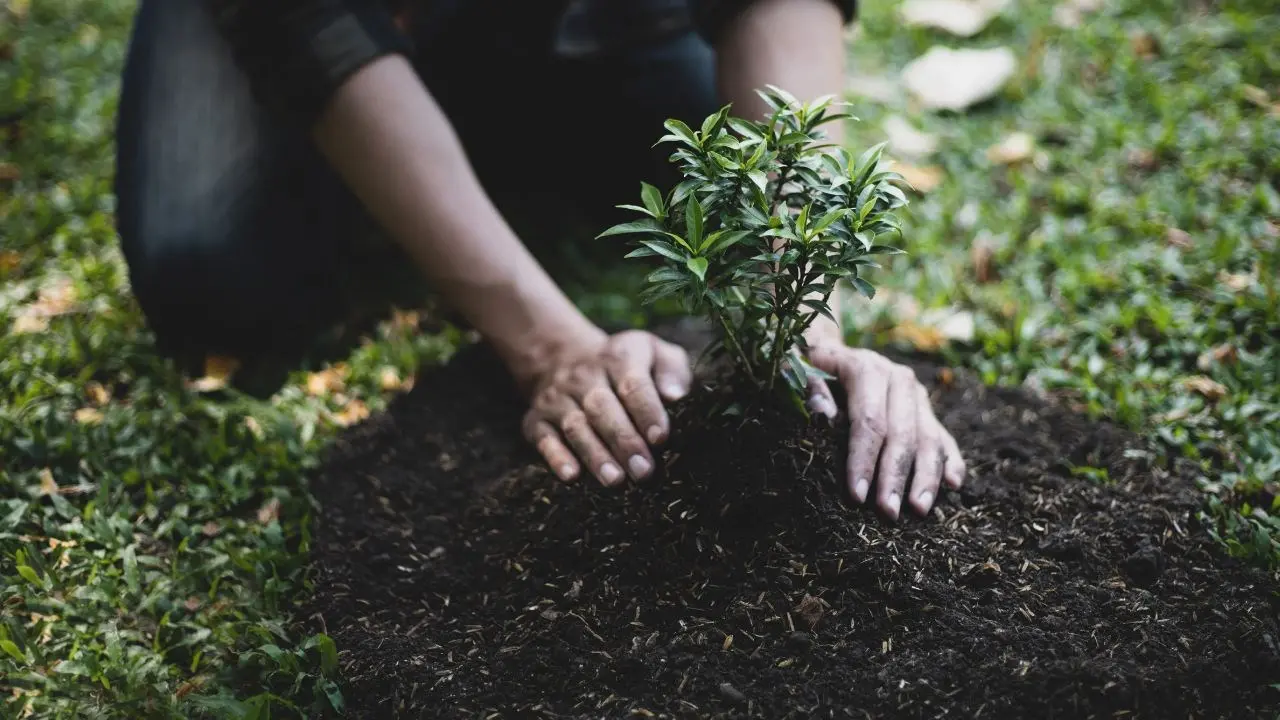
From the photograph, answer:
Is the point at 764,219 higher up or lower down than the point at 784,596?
higher up

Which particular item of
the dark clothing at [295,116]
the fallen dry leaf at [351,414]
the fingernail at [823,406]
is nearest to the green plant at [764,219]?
the fingernail at [823,406]

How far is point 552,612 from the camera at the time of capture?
1.71m

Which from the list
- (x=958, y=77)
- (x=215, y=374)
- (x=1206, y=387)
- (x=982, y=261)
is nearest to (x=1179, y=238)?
(x=982, y=261)

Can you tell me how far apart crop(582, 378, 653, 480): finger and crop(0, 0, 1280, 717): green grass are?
24.6 inches

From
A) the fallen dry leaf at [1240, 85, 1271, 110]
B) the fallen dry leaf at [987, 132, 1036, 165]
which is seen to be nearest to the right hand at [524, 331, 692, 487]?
the fallen dry leaf at [987, 132, 1036, 165]

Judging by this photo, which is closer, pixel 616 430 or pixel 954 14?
pixel 616 430

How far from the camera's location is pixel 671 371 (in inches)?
77.0

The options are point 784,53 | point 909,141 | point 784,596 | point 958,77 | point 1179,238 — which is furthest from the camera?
point 958,77

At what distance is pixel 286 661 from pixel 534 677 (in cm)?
45

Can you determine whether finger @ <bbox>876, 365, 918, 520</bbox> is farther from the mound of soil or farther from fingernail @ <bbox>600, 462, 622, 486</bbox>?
fingernail @ <bbox>600, 462, 622, 486</bbox>

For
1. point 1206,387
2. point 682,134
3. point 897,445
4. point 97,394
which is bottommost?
point 1206,387

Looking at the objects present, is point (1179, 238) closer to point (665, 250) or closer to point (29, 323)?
point (665, 250)

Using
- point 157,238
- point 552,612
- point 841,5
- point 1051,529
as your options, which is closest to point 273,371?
point 157,238

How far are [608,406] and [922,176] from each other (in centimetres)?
178
